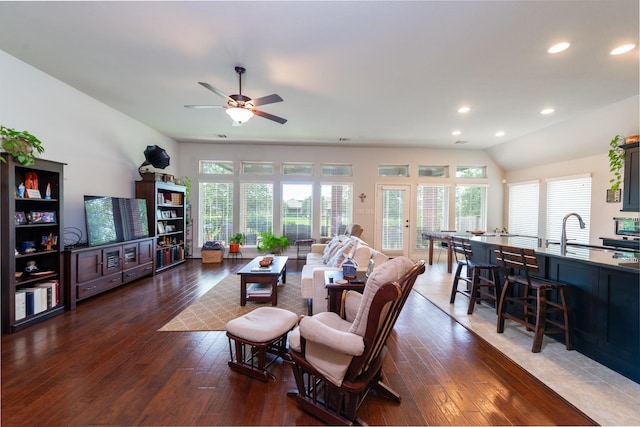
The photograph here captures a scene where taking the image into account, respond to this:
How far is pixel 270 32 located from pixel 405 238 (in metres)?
6.01

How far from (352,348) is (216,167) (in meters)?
6.49

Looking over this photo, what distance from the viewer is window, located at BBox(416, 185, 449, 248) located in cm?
714

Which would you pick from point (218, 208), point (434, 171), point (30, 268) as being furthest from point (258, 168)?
point (434, 171)

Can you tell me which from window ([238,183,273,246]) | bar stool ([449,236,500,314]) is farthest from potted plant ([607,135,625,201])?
window ([238,183,273,246])

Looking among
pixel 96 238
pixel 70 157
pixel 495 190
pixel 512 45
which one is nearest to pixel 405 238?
pixel 495 190

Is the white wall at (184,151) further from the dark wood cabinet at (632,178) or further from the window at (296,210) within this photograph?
the window at (296,210)

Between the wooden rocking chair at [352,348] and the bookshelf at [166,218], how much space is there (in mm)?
4607

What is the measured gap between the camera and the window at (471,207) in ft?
23.6

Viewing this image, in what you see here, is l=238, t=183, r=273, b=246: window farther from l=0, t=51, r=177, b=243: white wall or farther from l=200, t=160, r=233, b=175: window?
l=0, t=51, r=177, b=243: white wall

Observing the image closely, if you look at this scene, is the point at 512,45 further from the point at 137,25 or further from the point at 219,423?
the point at 219,423

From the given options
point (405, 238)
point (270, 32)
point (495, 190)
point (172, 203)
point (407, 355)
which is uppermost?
point (270, 32)

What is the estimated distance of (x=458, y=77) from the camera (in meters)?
3.26

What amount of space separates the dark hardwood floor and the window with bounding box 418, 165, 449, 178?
5.06m

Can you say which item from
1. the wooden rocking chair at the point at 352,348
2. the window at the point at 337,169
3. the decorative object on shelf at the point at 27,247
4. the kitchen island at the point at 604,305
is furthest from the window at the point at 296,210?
the wooden rocking chair at the point at 352,348
